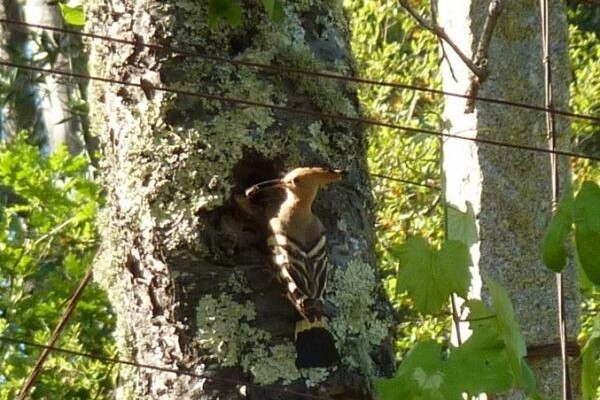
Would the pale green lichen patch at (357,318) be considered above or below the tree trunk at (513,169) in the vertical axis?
below

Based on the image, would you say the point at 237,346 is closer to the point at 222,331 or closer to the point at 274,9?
the point at 222,331

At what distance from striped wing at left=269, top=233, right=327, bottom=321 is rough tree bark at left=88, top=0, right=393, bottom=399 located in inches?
1.2

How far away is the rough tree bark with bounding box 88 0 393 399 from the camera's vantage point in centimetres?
247

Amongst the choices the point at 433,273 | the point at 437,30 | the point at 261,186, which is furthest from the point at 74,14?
the point at 433,273

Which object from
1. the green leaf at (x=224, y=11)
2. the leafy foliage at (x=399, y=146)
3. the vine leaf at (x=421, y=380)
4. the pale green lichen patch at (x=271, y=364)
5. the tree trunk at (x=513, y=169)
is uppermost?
the leafy foliage at (x=399, y=146)

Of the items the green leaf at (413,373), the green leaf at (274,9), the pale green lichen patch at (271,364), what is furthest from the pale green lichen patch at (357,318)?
the green leaf at (274,9)

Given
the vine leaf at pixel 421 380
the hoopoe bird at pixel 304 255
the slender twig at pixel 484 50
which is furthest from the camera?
the slender twig at pixel 484 50

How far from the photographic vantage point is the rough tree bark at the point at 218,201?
2.47 m

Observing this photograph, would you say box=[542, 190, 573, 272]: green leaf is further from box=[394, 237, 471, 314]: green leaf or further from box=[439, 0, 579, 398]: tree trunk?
box=[439, 0, 579, 398]: tree trunk

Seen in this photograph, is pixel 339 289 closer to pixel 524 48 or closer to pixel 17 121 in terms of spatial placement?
→ pixel 524 48

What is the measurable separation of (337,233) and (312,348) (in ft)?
1.12

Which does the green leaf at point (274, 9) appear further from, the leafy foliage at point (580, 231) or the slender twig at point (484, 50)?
the slender twig at point (484, 50)

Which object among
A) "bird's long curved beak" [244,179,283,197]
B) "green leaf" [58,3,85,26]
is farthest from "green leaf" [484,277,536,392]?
"green leaf" [58,3,85,26]

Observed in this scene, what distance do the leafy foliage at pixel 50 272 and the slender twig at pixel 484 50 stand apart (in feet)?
8.05
